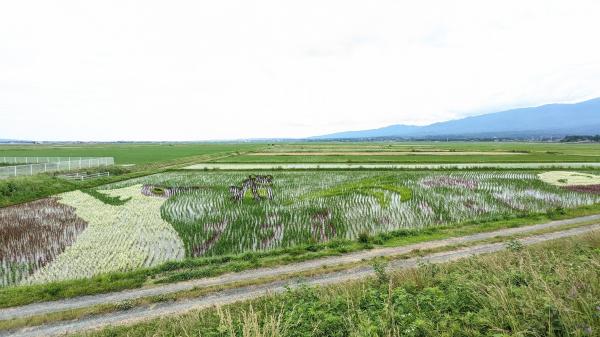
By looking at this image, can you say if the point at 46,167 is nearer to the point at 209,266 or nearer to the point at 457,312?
the point at 209,266

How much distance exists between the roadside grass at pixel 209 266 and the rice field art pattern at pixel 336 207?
3.05 ft

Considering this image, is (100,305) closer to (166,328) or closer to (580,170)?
(166,328)

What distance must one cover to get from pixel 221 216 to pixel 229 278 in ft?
23.3

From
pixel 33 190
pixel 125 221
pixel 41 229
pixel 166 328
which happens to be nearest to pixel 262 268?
pixel 166 328

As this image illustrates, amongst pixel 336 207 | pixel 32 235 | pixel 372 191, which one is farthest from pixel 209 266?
pixel 372 191

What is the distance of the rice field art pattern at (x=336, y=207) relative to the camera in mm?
12938

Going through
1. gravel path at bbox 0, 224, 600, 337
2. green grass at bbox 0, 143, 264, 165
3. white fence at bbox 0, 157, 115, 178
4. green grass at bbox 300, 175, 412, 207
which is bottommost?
gravel path at bbox 0, 224, 600, 337

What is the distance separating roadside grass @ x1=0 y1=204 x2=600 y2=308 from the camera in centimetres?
836

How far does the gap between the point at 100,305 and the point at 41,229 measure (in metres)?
9.54

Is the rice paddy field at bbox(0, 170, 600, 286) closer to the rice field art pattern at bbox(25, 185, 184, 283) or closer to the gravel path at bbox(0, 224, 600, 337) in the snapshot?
the rice field art pattern at bbox(25, 185, 184, 283)

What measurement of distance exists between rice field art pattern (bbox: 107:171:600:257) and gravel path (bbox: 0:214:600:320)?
78.5 inches

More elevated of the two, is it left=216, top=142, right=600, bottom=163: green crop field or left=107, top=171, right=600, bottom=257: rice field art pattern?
left=216, top=142, right=600, bottom=163: green crop field

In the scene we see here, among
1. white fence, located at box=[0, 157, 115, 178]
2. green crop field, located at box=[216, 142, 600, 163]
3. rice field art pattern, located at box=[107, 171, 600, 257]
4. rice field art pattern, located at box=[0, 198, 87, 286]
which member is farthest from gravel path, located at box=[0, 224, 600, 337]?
green crop field, located at box=[216, 142, 600, 163]

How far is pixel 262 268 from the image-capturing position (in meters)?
9.70
